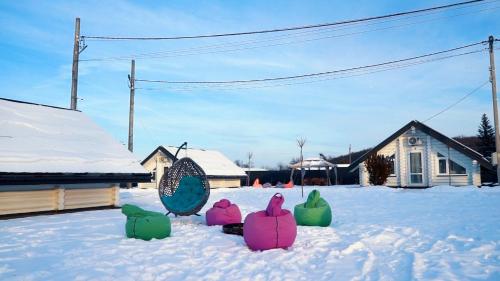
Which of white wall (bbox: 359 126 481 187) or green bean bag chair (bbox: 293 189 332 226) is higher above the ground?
white wall (bbox: 359 126 481 187)

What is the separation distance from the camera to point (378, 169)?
80.0 feet

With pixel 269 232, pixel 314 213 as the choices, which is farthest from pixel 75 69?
pixel 269 232

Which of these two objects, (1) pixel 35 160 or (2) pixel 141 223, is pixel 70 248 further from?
(1) pixel 35 160

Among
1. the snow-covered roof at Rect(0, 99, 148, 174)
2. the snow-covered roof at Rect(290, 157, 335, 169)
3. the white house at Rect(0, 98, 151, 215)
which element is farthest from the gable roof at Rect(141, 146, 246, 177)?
the white house at Rect(0, 98, 151, 215)

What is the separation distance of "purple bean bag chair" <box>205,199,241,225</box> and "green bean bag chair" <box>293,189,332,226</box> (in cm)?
156

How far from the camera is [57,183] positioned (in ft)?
42.1

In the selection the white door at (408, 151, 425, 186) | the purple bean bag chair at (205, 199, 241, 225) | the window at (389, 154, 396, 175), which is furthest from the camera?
the window at (389, 154, 396, 175)

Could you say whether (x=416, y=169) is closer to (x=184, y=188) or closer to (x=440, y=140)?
(x=440, y=140)

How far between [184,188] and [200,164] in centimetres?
1965

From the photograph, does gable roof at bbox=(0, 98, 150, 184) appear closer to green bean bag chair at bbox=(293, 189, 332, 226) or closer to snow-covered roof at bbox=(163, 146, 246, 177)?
green bean bag chair at bbox=(293, 189, 332, 226)

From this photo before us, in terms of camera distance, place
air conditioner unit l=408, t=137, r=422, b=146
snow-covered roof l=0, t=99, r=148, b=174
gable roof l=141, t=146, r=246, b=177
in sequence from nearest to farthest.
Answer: snow-covered roof l=0, t=99, r=148, b=174
air conditioner unit l=408, t=137, r=422, b=146
gable roof l=141, t=146, r=246, b=177

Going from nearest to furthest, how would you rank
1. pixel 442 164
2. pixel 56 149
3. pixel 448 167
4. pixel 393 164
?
pixel 56 149 → pixel 448 167 → pixel 442 164 → pixel 393 164

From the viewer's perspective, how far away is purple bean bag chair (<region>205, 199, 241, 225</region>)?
10.4m

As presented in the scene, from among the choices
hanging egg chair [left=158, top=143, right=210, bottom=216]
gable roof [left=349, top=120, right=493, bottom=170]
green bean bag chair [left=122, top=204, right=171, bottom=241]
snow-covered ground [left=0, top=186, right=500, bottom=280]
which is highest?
gable roof [left=349, top=120, right=493, bottom=170]
